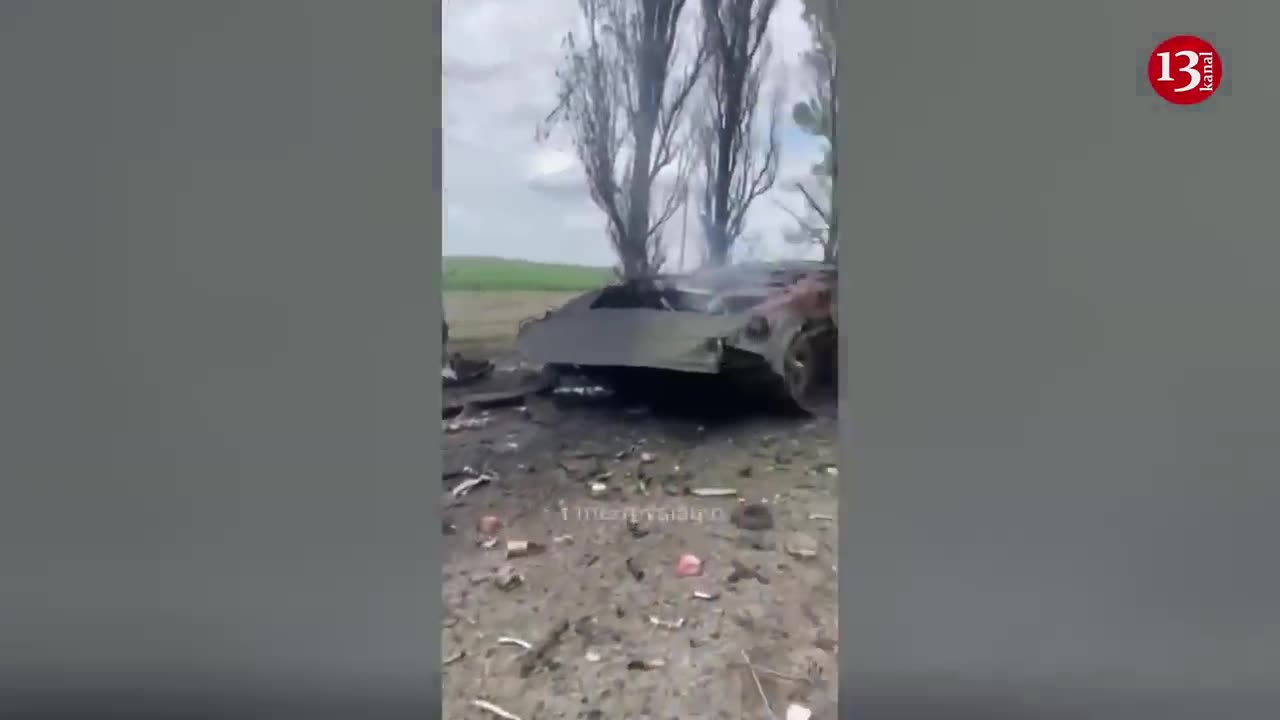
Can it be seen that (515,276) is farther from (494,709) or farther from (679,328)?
(494,709)

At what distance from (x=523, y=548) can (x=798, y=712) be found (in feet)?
0.90

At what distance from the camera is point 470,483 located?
855mm

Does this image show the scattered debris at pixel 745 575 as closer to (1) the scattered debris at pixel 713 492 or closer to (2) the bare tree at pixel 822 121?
(1) the scattered debris at pixel 713 492

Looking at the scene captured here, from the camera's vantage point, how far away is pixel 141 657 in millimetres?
870

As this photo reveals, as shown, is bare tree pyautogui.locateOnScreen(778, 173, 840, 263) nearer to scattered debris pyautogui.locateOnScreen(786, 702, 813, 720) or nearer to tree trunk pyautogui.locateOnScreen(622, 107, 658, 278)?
tree trunk pyautogui.locateOnScreen(622, 107, 658, 278)

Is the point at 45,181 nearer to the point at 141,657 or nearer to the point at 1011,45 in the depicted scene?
the point at 141,657

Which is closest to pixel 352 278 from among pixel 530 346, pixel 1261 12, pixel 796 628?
pixel 530 346

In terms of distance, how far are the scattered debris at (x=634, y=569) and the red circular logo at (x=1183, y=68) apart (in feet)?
1.96

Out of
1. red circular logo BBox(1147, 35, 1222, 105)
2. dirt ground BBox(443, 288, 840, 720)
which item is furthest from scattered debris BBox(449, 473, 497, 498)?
red circular logo BBox(1147, 35, 1222, 105)

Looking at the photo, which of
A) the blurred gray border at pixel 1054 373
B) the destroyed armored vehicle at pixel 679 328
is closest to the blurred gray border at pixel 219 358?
the destroyed armored vehicle at pixel 679 328

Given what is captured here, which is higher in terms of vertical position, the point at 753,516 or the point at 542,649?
the point at 753,516

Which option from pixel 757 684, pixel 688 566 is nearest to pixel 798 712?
pixel 757 684

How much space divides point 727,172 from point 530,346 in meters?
0.23

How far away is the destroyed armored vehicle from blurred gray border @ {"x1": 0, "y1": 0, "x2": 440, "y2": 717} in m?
0.12
